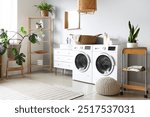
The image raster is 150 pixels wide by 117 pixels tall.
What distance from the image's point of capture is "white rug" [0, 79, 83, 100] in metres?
3.32

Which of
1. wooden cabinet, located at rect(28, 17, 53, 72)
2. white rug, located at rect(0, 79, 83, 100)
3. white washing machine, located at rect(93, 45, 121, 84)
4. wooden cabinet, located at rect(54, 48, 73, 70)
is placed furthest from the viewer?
wooden cabinet, located at rect(28, 17, 53, 72)

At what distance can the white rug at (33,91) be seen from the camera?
10.9 ft

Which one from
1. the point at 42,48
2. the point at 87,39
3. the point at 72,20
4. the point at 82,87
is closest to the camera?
the point at 82,87

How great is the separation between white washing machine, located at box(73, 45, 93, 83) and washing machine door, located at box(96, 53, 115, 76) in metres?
0.20

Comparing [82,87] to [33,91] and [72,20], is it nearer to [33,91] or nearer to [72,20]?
[33,91]

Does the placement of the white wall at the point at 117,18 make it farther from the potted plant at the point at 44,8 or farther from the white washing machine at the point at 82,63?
the white washing machine at the point at 82,63

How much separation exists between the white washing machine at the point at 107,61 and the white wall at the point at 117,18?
0.48 m

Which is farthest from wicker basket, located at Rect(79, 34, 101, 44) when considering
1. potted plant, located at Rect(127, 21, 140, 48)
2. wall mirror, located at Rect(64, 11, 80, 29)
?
potted plant, located at Rect(127, 21, 140, 48)

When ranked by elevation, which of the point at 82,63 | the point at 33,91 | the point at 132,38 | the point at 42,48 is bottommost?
the point at 33,91

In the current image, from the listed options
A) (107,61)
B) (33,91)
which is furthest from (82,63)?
(33,91)

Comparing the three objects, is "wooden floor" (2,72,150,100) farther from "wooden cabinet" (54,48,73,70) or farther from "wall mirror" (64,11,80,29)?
"wall mirror" (64,11,80,29)

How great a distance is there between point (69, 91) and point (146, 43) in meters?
1.78

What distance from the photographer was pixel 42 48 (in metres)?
6.17

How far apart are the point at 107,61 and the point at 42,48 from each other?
105 inches
